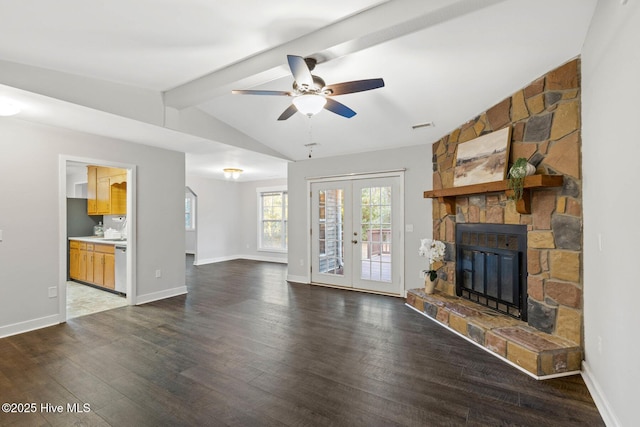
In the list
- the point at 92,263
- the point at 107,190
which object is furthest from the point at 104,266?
the point at 107,190

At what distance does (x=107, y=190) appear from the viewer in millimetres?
5832

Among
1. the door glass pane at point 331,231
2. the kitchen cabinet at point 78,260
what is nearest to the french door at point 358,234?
the door glass pane at point 331,231

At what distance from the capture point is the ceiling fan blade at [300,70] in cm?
203

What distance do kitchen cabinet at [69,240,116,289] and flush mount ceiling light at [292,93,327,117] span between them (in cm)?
445

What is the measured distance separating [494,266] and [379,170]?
2.36 metres

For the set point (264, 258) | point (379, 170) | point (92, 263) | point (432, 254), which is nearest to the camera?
point (432, 254)

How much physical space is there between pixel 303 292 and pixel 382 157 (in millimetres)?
Result: 2683

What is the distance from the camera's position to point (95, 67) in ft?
9.25

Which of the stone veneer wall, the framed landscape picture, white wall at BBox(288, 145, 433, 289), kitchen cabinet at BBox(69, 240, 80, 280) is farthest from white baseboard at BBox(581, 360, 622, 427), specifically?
kitchen cabinet at BBox(69, 240, 80, 280)

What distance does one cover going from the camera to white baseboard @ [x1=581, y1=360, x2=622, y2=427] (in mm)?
1857

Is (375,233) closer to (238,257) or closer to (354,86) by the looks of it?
(354,86)

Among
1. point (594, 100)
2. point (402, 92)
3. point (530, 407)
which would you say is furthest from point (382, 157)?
point (530, 407)

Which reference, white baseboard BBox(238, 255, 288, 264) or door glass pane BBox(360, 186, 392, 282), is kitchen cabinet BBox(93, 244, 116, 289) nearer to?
white baseboard BBox(238, 255, 288, 264)

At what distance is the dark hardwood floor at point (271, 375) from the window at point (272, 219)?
15.3ft
